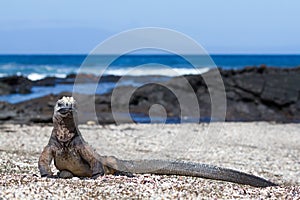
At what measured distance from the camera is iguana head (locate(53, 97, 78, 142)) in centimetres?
752

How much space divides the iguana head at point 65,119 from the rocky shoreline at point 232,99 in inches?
621

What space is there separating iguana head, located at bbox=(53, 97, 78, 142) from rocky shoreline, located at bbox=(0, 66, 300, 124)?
1576cm

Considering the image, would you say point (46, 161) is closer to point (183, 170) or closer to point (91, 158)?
point (91, 158)

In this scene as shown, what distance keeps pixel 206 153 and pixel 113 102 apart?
1604cm

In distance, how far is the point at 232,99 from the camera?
31688 millimetres

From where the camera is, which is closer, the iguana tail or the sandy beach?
the sandy beach

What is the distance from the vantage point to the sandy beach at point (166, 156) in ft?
23.0

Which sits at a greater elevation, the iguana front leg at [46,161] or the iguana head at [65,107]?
the iguana head at [65,107]

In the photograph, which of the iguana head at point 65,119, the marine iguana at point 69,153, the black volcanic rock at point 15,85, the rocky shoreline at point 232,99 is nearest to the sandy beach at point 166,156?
the marine iguana at point 69,153

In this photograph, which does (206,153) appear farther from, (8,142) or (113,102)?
(113,102)

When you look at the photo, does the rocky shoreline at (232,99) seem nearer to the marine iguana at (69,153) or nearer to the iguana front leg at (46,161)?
the marine iguana at (69,153)

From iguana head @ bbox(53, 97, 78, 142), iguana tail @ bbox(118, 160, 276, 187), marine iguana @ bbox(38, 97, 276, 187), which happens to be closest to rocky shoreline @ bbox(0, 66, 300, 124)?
iguana tail @ bbox(118, 160, 276, 187)

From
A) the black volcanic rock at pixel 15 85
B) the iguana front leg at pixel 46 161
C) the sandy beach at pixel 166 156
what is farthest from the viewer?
the black volcanic rock at pixel 15 85

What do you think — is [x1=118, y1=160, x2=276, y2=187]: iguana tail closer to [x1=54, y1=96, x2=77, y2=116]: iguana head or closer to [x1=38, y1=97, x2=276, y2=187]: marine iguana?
[x1=38, y1=97, x2=276, y2=187]: marine iguana
